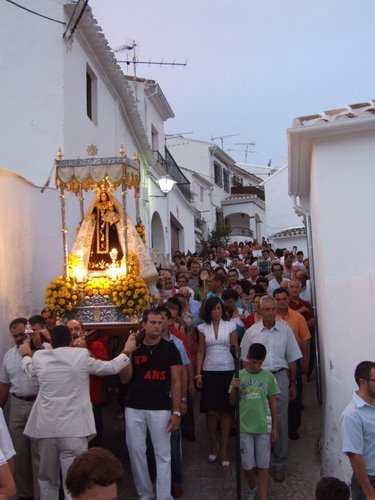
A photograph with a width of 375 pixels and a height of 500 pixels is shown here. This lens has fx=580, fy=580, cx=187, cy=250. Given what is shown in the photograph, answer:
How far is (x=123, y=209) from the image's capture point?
8.49 meters

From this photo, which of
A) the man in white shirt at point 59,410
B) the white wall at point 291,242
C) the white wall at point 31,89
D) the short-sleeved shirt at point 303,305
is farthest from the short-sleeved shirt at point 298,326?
the white wall at point 291,242

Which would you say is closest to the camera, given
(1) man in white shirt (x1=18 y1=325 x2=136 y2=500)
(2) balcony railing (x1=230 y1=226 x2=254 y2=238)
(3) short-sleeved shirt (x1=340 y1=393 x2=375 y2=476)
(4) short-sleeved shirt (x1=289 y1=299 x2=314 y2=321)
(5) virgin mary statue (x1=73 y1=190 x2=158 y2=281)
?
(3) short-sleeved shirt (x1=340 y1=393 x2=375 y2=476)

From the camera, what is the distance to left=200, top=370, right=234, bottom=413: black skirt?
641cm

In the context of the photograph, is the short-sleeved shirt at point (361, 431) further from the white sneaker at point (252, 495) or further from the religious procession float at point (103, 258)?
the religious procession float at point (103, 258)

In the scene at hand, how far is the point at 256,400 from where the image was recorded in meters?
5.64

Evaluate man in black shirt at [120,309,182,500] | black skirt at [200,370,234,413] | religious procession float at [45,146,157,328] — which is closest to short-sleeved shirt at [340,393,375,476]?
man in black shirt at [120,309,182,500]

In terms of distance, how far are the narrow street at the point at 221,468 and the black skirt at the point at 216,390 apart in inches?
25.7

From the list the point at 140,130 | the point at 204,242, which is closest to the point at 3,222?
the point at 140,130

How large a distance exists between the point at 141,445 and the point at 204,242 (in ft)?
80.8

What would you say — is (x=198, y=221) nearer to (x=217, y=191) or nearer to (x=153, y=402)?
(x=217, y=191)

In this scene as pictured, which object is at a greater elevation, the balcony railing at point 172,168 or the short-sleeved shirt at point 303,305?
the balcony railing at point 172,168

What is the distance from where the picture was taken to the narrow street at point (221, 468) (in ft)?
19.4

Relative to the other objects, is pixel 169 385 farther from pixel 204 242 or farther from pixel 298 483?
pixel 204 242

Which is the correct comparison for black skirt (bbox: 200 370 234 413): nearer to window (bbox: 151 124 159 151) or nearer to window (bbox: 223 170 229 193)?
window (bbox: 151 124 159 151)
